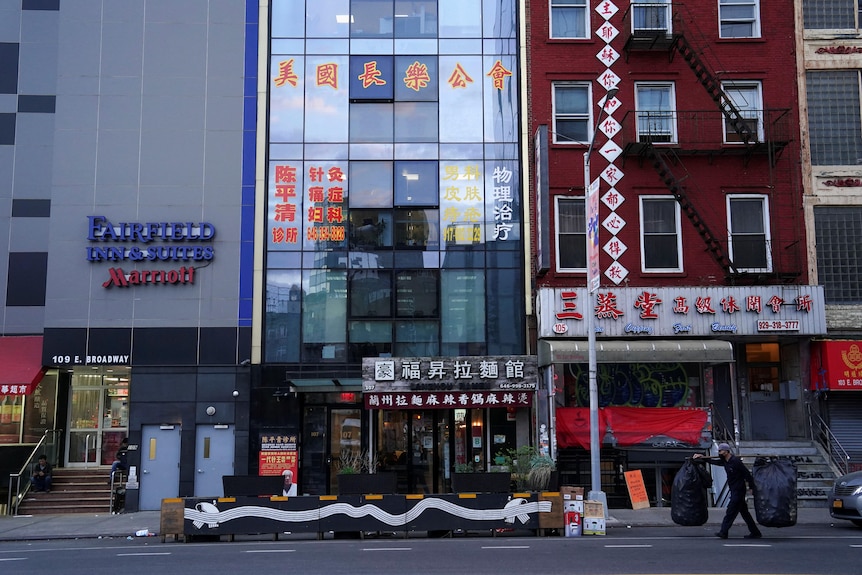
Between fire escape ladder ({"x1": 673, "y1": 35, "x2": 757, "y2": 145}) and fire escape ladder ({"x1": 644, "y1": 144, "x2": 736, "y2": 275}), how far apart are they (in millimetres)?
2248

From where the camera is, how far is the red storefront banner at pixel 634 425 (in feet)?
75.3

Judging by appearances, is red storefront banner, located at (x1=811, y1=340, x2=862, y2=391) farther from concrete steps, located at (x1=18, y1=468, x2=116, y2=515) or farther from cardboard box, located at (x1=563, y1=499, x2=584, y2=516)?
concrete steps, located at (x1=18, y1=468, x2=116, y2=515)

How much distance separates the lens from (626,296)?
23609mm

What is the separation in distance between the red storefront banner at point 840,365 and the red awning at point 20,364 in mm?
22104

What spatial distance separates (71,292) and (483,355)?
40.0 ft

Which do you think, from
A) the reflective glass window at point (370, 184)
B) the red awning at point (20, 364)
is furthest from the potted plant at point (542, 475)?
the red awning at point (20, 364)

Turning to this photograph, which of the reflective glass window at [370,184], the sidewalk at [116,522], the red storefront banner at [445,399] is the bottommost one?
the sidewalk at [116,522]

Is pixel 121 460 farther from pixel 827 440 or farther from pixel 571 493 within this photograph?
pixel 827 440

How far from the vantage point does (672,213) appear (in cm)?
2514

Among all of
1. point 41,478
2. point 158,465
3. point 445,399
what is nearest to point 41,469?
point 41,478

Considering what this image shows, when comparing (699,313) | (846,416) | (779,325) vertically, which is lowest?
(846,416)

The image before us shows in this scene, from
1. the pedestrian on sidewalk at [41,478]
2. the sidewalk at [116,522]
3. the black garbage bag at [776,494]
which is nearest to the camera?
the black garbage bag at [776,494]

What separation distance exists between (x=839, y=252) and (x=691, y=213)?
4.90 meters

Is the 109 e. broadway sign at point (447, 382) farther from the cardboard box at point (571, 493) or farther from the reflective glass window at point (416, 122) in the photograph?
the reflective glass window at point (416, 122)
